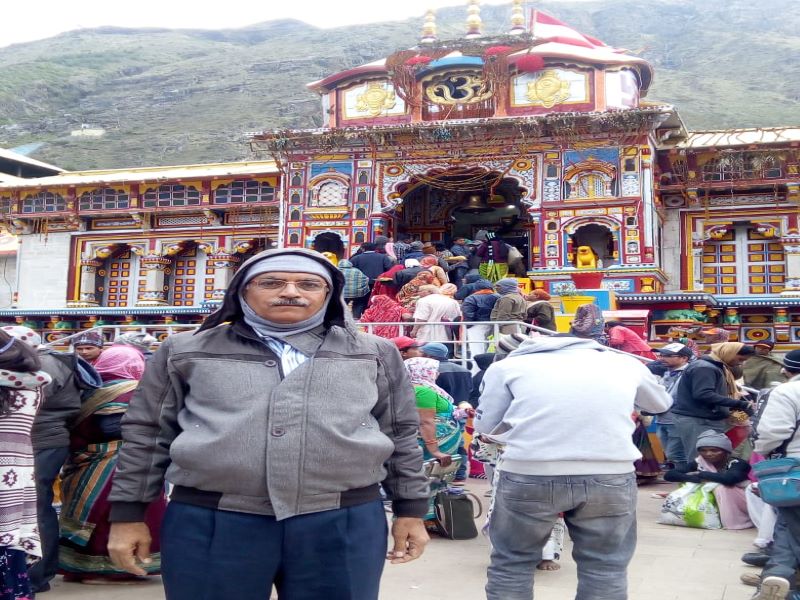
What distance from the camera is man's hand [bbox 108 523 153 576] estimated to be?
2721mm

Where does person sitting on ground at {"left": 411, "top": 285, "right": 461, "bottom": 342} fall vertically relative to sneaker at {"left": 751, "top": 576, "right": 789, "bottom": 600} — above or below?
above

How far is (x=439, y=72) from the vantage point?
18.2 meters

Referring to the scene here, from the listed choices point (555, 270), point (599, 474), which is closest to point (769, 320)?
point (555, 270)

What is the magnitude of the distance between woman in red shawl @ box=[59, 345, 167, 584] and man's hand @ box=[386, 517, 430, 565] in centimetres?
233

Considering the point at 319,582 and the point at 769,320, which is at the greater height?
the point at 769,320

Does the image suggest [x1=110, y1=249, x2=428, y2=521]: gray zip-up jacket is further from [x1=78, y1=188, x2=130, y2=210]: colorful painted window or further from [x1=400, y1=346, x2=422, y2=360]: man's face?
[x1=78, y1=188, x2=130, y2=210]: colorful painted window

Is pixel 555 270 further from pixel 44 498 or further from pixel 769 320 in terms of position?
pixel 44 498

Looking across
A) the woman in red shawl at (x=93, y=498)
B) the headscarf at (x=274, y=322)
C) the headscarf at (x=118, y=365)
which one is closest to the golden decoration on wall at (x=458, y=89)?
the headscarf at (x=118, y=365)

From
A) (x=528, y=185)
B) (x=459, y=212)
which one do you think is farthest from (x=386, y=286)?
(x=459, y=212)

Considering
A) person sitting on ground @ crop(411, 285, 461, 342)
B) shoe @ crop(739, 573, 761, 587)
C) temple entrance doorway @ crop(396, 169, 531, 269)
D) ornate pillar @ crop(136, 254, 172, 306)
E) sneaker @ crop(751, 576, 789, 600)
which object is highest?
temple entrance doorway @ crop(396, 169, 531, 269)

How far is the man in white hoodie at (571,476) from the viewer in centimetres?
348

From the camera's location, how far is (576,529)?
3539 mm

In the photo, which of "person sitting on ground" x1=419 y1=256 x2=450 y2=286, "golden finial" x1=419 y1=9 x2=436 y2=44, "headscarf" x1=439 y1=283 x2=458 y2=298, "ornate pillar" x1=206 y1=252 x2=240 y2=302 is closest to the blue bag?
"headscarf" x1=439 y1=283 x2=458 y2=298

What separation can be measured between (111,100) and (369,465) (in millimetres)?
63988
